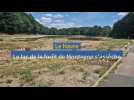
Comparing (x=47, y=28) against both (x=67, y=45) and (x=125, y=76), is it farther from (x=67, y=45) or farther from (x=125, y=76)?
(x=125, y=76)

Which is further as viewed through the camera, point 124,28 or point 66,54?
point 124,28

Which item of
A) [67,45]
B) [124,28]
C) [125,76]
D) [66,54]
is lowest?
[125,76]

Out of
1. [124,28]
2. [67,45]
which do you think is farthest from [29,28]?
[124,28]

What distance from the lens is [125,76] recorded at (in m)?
7.77

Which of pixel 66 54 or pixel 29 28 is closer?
pixel 66 54

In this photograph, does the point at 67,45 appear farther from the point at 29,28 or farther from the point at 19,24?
the point at 19,24

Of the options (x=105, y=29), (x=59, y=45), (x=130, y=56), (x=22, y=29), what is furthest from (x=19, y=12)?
(x=130, y=56)

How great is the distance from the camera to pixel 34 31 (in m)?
7.85

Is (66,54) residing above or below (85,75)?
above

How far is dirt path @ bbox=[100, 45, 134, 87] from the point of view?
7684mm

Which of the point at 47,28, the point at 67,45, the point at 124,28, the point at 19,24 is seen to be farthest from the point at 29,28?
the point at 124,28

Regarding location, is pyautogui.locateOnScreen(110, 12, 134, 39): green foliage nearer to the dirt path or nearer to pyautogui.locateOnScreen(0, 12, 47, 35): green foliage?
the dirt path

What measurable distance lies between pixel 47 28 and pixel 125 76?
180cm

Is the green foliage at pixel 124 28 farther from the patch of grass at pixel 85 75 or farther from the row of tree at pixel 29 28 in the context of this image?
the patch of grass at pixel 85 75
